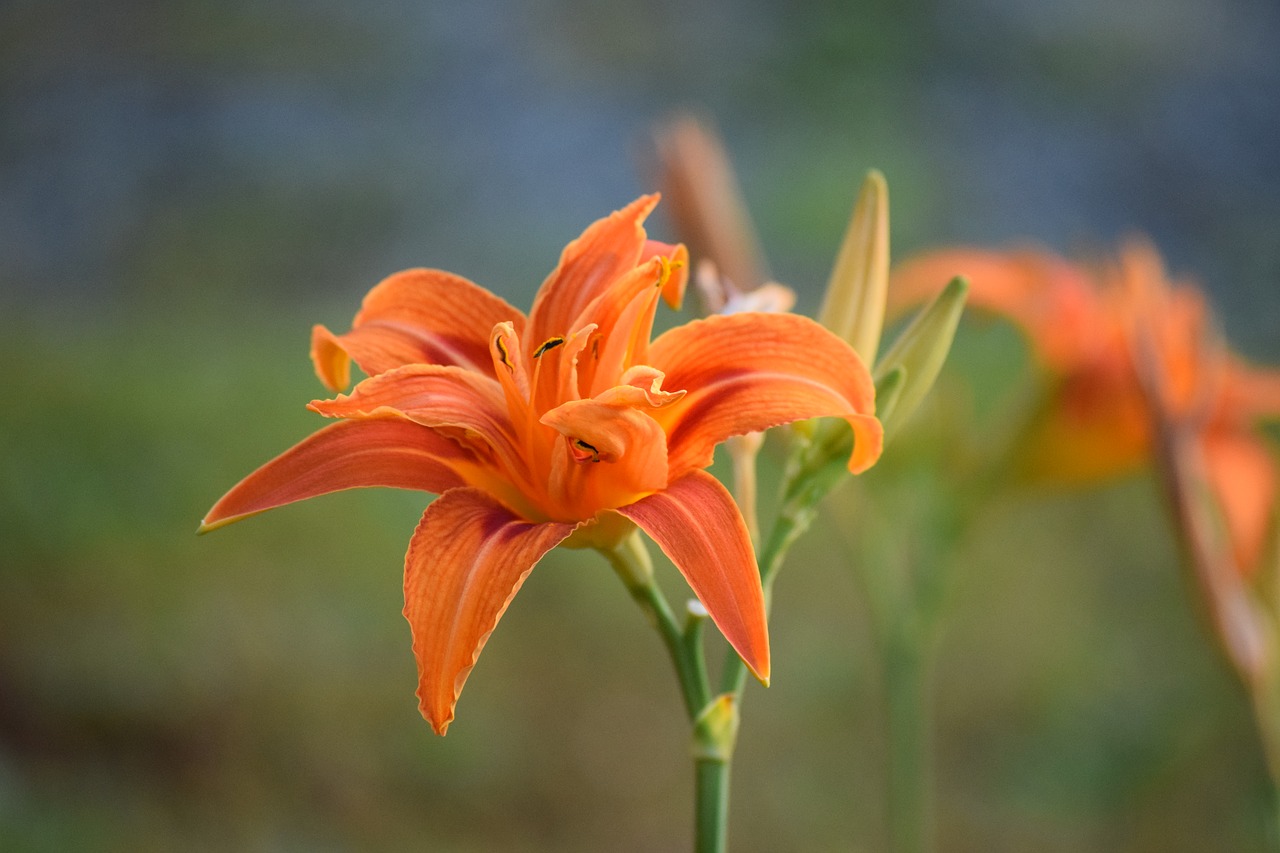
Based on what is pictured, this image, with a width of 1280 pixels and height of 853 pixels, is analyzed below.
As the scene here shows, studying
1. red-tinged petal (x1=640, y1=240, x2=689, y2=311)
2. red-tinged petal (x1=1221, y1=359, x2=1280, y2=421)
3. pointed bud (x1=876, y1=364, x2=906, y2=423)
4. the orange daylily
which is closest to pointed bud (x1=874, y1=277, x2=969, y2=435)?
pointed bud (x1=876, y1=364, x2=906, y2=423)

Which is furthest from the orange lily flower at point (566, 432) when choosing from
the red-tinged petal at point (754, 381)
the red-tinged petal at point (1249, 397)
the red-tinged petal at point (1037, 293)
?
the red-tinged petal at point (1249, 397)

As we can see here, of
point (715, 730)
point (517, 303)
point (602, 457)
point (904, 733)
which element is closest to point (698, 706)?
point (715, 730)

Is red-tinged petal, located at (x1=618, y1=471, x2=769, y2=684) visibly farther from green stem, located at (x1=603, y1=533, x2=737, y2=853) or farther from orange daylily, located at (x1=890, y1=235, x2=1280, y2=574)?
orange daylily, located at (x1=890, y1=235, x2=1280, y2=574)

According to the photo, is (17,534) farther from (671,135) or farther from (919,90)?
(919,90)

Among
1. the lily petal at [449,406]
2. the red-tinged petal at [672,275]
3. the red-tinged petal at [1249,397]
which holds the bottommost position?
the lily petal at [449,406]

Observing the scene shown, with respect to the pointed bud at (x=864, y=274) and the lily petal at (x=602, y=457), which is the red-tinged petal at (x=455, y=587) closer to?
the lily petal at (x=602, y=457)

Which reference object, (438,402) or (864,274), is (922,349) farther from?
(438,402)

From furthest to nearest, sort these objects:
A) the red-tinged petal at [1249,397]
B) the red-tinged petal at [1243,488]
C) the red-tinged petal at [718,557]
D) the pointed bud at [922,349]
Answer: the red-tinged petal at [1249,397]
the red-tinged petal at [1243,488]
the pointed bud at [922,349]
the red-tinged petal at [718,557]

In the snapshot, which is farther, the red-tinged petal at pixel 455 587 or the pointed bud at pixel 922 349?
the pointed bud at pixel 922 349
